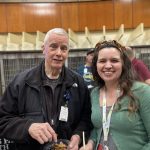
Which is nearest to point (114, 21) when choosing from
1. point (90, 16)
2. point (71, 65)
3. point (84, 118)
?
point (90, 16)

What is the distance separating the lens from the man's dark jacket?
6.16 ft

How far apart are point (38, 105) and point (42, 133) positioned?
0.27m

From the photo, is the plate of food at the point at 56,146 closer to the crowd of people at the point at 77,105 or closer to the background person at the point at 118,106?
the crowd of people at the point at 77,105

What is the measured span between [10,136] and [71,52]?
2.24 meters

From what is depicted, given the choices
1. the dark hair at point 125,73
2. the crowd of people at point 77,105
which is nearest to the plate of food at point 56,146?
the crowd of people at point 77,105

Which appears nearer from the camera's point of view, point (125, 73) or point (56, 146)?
point (56, 146)

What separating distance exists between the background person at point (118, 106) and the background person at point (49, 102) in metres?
0.14

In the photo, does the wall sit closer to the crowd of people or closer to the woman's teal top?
the crowd of people

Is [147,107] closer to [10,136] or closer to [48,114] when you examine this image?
[48,114]

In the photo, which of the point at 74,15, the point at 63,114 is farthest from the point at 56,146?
the point at 74,15

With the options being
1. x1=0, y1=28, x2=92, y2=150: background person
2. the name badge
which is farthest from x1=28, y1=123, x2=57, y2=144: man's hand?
the name badge

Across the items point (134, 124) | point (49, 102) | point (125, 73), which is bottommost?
point (134, 124)

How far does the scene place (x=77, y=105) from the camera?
201 centimetres

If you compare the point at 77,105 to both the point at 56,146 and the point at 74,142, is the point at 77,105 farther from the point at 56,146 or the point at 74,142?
the point at 56,146
